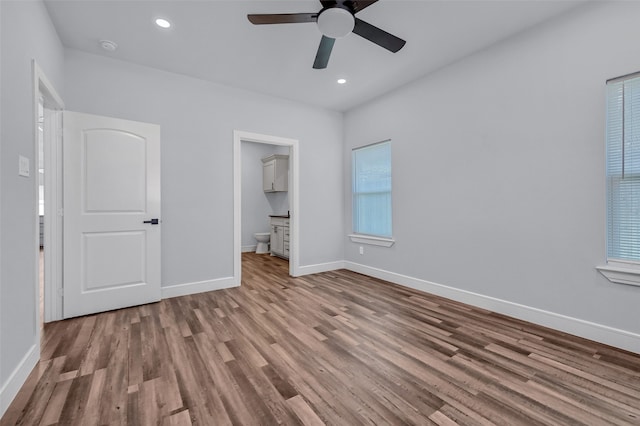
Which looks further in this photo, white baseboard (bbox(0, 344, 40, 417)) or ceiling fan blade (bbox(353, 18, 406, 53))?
ceiling fan blade (bbox(353, 18, 406, 53))

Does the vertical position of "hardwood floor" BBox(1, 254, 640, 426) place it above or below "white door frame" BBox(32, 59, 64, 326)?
below

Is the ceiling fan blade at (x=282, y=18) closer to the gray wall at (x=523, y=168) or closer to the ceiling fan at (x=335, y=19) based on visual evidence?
the ceiling fan at (x=335, y=19)

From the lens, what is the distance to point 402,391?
5.58 ft

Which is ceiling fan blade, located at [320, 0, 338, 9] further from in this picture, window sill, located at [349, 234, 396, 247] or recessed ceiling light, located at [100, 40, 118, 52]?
window sill, located at [349, 234, 396, 247]

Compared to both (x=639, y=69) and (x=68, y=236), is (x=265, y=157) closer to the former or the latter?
(x=68, y=236)

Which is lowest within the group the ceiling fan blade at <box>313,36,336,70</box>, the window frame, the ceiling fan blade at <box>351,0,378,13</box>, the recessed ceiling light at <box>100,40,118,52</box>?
the window frame

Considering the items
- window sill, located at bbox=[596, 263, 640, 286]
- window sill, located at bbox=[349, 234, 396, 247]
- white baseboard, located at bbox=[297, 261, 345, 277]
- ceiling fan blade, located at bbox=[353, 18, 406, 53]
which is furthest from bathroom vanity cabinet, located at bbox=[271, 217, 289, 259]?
window sill, located at bbox=[596, 263, 640, 286]

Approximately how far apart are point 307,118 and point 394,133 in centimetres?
145

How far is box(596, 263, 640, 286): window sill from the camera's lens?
2115mm

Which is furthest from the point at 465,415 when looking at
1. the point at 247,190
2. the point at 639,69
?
the point at 247,190

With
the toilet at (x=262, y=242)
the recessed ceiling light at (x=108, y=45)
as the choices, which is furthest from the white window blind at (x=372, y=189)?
the recessed ceiling light at (x=108, y=45)

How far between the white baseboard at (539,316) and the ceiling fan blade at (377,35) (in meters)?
2.68

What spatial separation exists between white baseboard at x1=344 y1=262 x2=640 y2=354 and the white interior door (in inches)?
130

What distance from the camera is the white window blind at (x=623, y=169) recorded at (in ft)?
7.08
